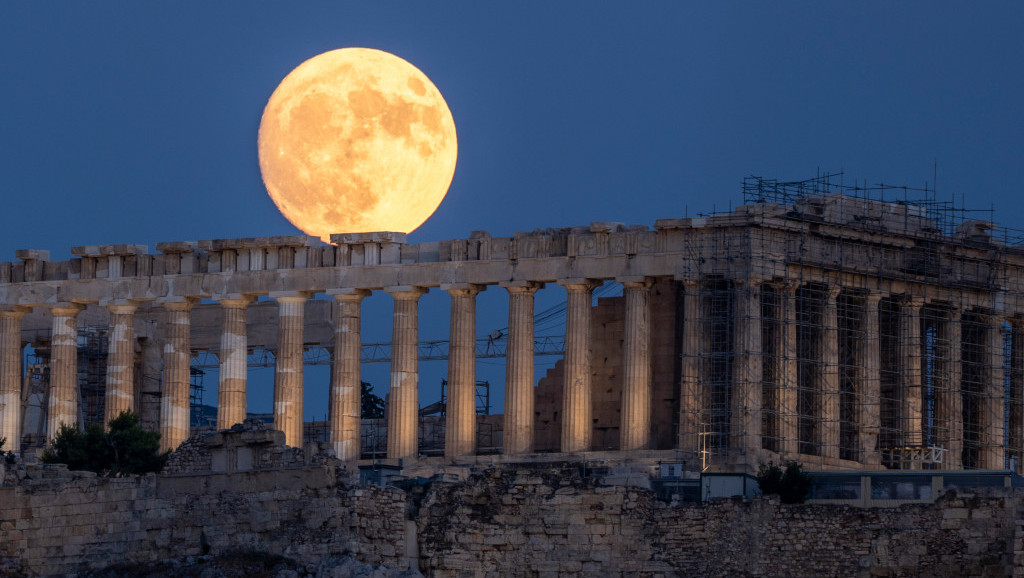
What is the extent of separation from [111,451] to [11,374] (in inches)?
683

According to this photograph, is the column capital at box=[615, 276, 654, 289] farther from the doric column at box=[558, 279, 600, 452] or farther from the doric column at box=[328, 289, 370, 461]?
the doric column at box=[328, 289, 370, 461]

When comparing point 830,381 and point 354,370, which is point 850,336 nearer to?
point 830,381

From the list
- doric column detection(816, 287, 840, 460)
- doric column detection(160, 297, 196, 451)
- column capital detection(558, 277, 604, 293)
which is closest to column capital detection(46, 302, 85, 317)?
doric column detection(160, 297, 196, 451)

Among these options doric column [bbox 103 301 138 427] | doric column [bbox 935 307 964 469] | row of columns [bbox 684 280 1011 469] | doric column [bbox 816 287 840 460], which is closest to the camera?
row of columns [bbox 684 280 1011 469]

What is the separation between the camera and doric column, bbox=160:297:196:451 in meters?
97.9

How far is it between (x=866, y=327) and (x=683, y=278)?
24.5 feet

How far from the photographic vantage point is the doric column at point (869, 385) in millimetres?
91188

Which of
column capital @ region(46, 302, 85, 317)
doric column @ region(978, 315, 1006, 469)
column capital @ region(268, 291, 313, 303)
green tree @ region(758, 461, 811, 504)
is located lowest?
green tree @ region(758, 461, 811, 504)

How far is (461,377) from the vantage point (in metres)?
94.1

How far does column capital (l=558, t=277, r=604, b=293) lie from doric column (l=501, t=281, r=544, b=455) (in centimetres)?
146

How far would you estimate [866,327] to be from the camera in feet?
303

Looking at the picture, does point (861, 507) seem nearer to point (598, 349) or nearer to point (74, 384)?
point (598, 349)

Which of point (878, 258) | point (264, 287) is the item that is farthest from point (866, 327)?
point (264, 287)

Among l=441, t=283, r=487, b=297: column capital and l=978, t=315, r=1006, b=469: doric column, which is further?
l=978, t=315, r=1006, b=469: doric column
